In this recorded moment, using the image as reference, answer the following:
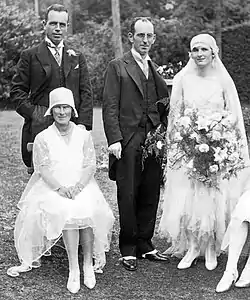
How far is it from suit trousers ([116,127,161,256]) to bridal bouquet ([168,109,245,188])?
0.32 meters

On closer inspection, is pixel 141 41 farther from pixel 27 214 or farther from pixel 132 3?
pixel 132 3

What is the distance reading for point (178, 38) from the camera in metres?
24.1

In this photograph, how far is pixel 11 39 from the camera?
21344 mm

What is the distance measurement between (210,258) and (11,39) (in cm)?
1660

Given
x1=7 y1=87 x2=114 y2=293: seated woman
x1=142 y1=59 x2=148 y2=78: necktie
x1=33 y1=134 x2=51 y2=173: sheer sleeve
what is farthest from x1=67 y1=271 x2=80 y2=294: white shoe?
x1=142 y1=59 x2=148 y2=78: necktie

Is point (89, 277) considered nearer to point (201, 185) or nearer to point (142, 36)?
point (201, 185)

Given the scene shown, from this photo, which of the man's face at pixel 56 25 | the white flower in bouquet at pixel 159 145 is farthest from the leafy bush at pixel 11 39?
the white flower in bouquet at pixel 159 145

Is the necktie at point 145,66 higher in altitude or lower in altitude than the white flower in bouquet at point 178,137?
higher

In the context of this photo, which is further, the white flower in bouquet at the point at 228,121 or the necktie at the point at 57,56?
the necktie at the point at 57,56

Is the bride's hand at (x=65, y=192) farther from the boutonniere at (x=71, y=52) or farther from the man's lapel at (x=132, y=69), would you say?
the boutonniere at (x=71, y=52)

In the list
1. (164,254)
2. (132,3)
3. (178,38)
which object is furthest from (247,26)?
(164,254)

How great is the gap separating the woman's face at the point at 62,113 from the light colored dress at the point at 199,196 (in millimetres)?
915

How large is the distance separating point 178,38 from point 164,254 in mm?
18526

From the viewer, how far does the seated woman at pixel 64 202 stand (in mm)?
5359
